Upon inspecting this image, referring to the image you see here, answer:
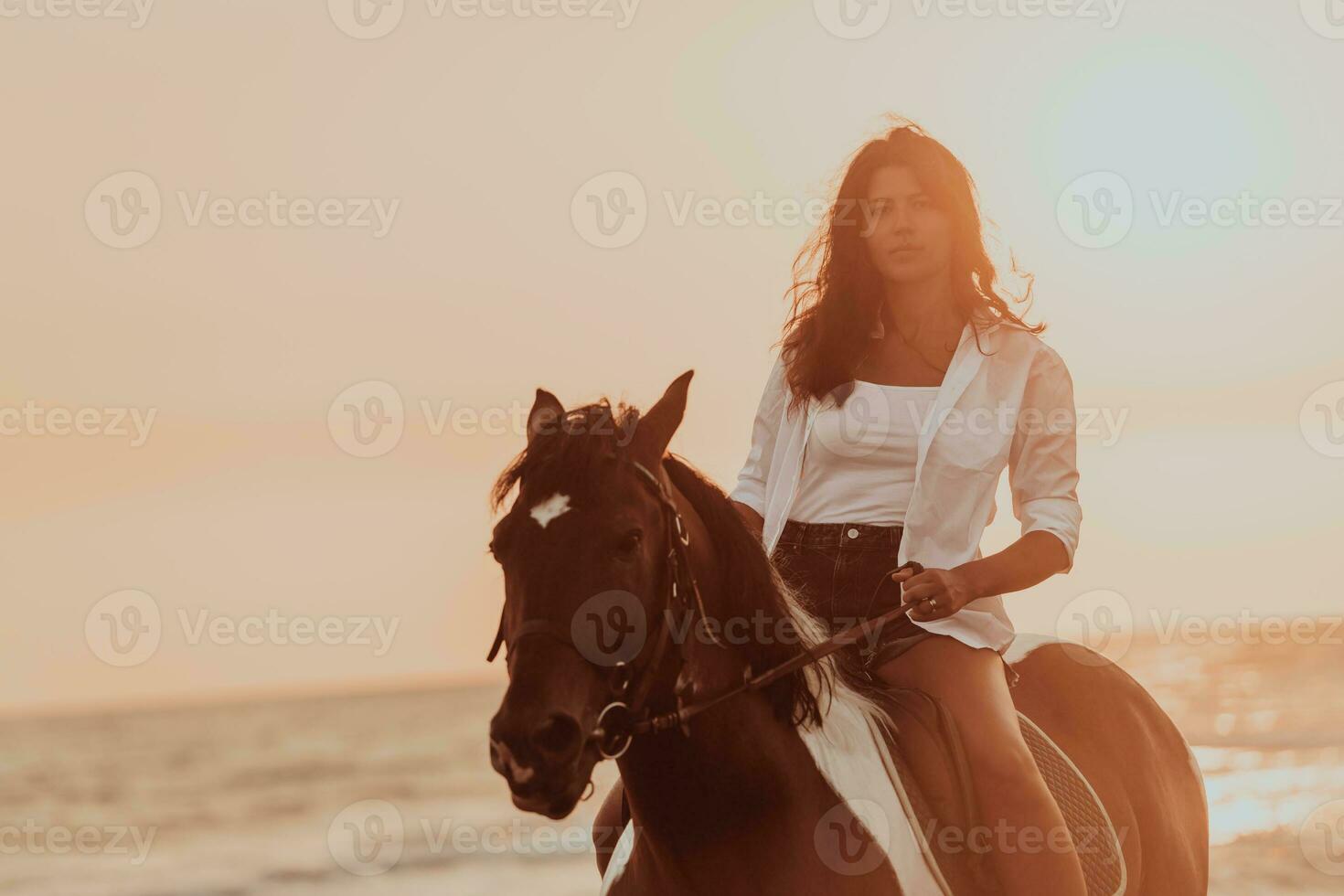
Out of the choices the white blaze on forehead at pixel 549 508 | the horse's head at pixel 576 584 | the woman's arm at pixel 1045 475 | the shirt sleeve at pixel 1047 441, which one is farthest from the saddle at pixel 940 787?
the white blaze on forehead at pixel 549 508

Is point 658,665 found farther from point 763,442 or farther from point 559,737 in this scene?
point 763,442

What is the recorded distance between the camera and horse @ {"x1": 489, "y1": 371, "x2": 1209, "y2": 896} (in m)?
2.96

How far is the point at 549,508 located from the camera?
3.10 m

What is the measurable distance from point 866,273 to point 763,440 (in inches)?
24.0

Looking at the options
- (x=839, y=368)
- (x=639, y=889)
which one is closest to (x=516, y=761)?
(x=639, y=889)

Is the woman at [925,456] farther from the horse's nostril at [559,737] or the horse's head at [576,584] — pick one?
the horse's nostril at [559,737]

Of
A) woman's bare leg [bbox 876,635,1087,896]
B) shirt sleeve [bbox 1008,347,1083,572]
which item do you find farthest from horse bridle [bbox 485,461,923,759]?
shirt sleeve [bbox 1008,347,1083,572]

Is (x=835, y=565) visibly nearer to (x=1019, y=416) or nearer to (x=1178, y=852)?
(x=1019, y=416)

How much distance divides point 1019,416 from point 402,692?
62083 mm

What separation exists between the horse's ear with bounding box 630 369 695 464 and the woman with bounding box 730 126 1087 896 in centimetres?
83

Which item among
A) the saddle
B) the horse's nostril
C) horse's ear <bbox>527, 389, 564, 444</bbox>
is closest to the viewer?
the horse's nostril

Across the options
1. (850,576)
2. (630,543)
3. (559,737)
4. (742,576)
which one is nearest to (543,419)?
(630,543)

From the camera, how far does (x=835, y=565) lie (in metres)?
4.18

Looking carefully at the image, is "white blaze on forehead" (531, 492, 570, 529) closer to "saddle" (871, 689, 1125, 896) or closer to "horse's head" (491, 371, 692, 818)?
"horse's head" (491, 371, 692, 818)
